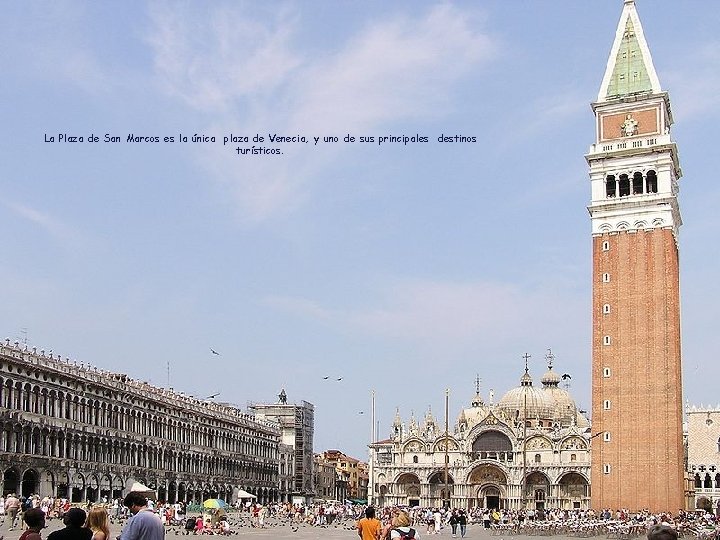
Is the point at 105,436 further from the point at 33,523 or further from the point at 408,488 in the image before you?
the point at 33,523

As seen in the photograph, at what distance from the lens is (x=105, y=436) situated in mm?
64562

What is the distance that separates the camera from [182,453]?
78938 millimetres

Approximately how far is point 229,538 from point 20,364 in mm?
20898

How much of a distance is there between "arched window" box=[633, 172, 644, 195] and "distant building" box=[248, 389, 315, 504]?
57.0 meters

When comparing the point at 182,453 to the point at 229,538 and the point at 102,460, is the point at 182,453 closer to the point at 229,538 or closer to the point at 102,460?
the point at 102,460

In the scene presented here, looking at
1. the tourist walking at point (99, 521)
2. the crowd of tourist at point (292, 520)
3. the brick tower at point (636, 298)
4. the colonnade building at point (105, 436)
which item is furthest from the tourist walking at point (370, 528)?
the brick tower at point (636, 298)

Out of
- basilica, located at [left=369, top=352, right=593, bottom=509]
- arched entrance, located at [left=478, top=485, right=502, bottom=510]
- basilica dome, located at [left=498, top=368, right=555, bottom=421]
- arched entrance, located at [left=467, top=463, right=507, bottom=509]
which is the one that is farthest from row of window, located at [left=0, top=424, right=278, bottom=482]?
basilica dome, located at [left=498, top=368, right=555, bottom=421]

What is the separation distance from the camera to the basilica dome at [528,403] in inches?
3861

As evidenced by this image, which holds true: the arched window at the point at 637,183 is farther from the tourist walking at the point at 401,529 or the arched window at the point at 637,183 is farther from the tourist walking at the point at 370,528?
the tourist walking at the point at 401,529

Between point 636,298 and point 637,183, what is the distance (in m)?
8.22

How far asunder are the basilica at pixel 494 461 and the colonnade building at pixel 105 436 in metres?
14.4

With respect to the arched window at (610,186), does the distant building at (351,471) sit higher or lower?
lower

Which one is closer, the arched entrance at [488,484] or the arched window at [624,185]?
the arched window at [624,185]

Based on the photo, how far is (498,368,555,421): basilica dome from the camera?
98.1 metres
